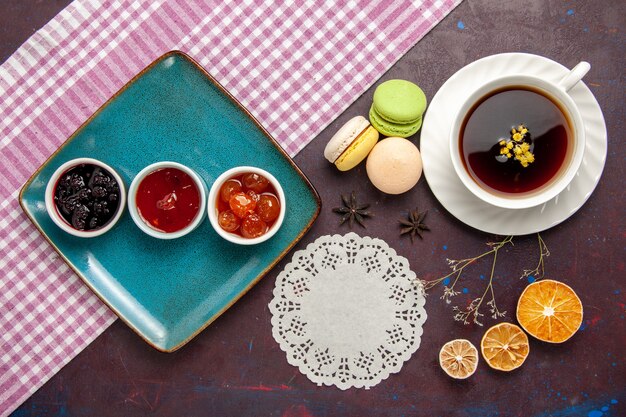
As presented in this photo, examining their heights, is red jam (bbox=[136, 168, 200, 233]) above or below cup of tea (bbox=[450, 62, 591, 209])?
above

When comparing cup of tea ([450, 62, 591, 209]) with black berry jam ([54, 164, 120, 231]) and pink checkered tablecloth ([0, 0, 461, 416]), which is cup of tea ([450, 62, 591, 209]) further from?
black berry jam ([54, 164, 120, 231])

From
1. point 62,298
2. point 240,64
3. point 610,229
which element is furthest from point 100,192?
point 610,229

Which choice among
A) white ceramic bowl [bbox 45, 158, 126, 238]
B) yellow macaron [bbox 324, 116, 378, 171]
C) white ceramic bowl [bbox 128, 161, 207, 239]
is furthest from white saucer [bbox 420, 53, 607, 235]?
white ceramic bowl [bbox 45, 158, 126, 238]

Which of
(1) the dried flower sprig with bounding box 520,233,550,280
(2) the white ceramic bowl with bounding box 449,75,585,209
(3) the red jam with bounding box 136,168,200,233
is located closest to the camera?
(2) the white ceramic bowl with bounding box 449,75,585,209

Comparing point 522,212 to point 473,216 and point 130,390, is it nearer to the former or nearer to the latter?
point 473,216

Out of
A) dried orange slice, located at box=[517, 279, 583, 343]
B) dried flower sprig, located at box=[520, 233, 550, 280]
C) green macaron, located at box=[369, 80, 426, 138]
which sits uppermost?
green macaron, located at box=[369, 80, 426, 138]

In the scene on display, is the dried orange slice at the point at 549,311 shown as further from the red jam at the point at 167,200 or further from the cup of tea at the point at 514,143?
the red jam at the point at 167,200

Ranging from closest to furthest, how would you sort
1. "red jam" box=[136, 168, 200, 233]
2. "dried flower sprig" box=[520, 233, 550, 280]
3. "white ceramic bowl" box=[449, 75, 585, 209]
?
"white ceramic bowl" box=[449, 75, 585, 209] < "red jam" box=[136, 168, 200, 233] < "dried flower sprig" box=[520, 233, 550, 280]

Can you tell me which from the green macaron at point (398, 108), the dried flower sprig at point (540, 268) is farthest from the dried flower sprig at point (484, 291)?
the green macaron at point (398, 108)
